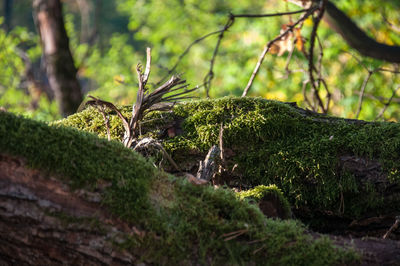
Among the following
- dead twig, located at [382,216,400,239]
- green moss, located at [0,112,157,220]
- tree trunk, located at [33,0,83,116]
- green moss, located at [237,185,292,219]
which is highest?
tree trunk, located at [33,0,83,116]

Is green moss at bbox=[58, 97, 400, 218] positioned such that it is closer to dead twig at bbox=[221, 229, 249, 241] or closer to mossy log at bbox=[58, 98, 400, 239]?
mossy log at bbox=[58, 98, 400, 239]

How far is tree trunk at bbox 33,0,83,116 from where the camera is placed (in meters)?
6.32

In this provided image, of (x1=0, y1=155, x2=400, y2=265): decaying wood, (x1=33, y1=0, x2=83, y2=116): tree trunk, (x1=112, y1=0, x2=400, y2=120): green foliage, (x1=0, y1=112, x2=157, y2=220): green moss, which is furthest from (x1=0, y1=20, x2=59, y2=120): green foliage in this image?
(x1=0, y1=155, x2=400, y2=265): decaying wood

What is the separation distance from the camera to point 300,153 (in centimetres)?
223

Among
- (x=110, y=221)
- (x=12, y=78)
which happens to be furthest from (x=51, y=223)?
(x=12, y=78)

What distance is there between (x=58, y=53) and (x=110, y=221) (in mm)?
5634

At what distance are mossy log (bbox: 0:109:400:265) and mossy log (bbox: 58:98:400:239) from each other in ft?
1.98

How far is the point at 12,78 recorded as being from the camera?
899 cm

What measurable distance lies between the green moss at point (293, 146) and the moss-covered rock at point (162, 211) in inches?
26.0

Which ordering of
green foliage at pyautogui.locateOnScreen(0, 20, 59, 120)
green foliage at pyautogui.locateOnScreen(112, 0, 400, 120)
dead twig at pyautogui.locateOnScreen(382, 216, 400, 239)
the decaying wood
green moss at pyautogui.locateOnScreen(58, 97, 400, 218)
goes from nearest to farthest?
the decaying wood, dead twig at pyautogui.locateOnScreen(382, 216, 400, 239), green moss at pyautogui.locateOnScreen(58, 97, 400, 218), green foliage at pyautogui.locateOnScreen(112, 0, 400, 120), green foliage at pyautogui.locateOnScreen(0, 20, 59, 120)

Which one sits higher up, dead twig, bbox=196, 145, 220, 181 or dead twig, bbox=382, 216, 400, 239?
dead twig, bbox=196, 145, 220, 181

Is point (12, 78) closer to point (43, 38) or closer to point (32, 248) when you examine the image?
point (43, 38)

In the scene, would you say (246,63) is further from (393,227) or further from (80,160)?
(80,160)

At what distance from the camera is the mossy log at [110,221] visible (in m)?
1.35
